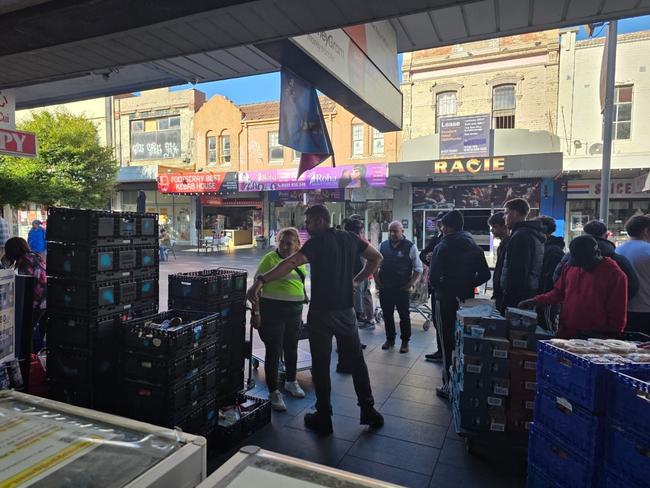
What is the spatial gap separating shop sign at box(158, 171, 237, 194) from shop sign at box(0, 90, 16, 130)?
13.6 meters

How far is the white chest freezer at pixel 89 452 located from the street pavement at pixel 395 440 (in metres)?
2.17

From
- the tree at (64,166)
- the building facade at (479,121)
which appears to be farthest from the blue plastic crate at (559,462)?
the tree at (64,166)

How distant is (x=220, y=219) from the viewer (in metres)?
22.9

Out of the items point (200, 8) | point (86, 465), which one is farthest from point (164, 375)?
point (200, 8)

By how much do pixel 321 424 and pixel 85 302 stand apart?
2.14m

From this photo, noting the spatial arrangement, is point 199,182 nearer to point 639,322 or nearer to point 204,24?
point 204,24

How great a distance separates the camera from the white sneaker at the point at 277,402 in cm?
409

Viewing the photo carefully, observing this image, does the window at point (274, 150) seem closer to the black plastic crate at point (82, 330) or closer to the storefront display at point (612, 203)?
the storefront display at point (612, 203)

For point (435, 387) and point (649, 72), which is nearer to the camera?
point (435, 387)

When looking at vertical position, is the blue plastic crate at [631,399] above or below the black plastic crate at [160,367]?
above

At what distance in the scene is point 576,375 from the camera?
92.8 inches

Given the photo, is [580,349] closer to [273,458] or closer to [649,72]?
[273,458]

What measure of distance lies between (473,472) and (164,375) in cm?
233

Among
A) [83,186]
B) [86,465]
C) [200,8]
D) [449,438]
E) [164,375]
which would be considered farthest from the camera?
[83,186]
